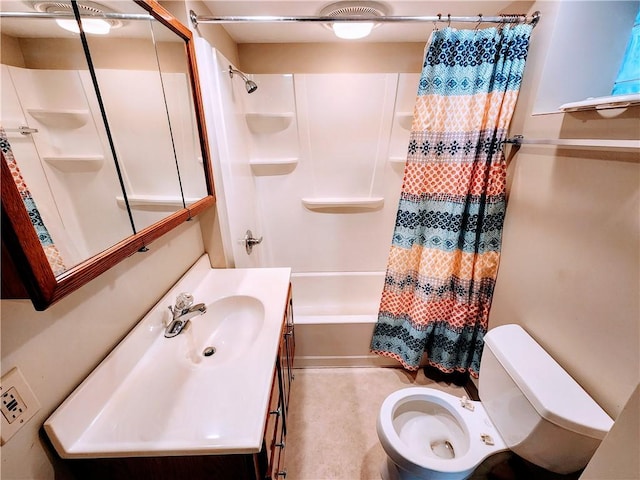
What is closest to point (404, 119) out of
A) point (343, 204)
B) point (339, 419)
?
point (343, 204)

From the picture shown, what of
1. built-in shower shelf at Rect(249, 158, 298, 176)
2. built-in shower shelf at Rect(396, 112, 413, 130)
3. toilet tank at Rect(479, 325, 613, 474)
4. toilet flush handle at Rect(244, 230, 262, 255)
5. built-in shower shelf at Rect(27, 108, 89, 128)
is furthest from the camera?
built-in shower shelf at Rect(249, 158, 298, 176)

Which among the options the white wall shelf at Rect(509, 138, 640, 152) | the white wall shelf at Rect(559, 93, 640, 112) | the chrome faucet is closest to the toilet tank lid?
the white wall shelf at Rect(509, 138, 640, 152)

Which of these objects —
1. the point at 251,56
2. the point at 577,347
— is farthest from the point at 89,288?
the point at 251,56

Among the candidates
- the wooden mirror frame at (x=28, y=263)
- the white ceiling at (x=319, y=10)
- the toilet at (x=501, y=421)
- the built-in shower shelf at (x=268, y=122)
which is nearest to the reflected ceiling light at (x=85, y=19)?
the wooden mirror frame at (x=28, y=263)

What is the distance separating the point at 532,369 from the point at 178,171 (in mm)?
1676

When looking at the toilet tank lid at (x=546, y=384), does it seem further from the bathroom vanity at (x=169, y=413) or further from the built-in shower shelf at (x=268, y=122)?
the built-in shower shelf at (x=268, y=122)

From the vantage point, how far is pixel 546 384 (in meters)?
0.98

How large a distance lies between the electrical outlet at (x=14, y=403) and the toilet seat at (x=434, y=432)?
1155 mm

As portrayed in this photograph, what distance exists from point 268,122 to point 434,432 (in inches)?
88.7

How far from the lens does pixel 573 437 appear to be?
87 cm

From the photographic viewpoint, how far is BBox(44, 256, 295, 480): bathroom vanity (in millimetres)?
649

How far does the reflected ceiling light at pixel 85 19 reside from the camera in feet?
2.04

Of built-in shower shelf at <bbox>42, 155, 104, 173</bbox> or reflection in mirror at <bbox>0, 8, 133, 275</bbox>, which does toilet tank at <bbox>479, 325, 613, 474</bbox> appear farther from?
built-in shower shelf at <bbox>42, 155, 104, 173</bbox>

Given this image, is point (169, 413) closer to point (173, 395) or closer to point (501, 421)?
point (173, 395)
